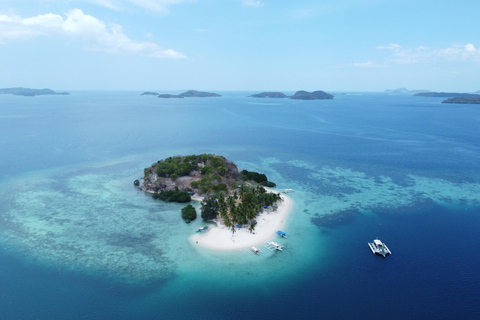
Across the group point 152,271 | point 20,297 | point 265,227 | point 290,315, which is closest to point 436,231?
point 265,227

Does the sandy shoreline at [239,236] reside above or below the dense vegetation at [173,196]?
below

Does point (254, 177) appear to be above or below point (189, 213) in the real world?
above

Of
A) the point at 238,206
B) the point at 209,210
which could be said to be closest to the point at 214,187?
the point at 209,210

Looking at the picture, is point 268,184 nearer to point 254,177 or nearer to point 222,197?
point 254,177

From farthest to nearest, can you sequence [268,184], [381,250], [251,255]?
[268,184] < [381,250] < [251,255]

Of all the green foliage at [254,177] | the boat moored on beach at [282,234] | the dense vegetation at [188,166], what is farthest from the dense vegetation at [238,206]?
the dense vegetation at [188,166]

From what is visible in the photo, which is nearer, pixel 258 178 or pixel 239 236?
pixel 239 236

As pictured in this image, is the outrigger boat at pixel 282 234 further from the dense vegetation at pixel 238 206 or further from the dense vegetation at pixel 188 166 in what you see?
the dense vegetation at pixel 188 166

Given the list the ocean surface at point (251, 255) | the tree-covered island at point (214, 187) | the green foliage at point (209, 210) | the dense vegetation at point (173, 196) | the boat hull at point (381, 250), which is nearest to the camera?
the ocean surface at point (251, 255)

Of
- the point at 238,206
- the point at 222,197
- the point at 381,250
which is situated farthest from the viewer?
the point at 222,197
